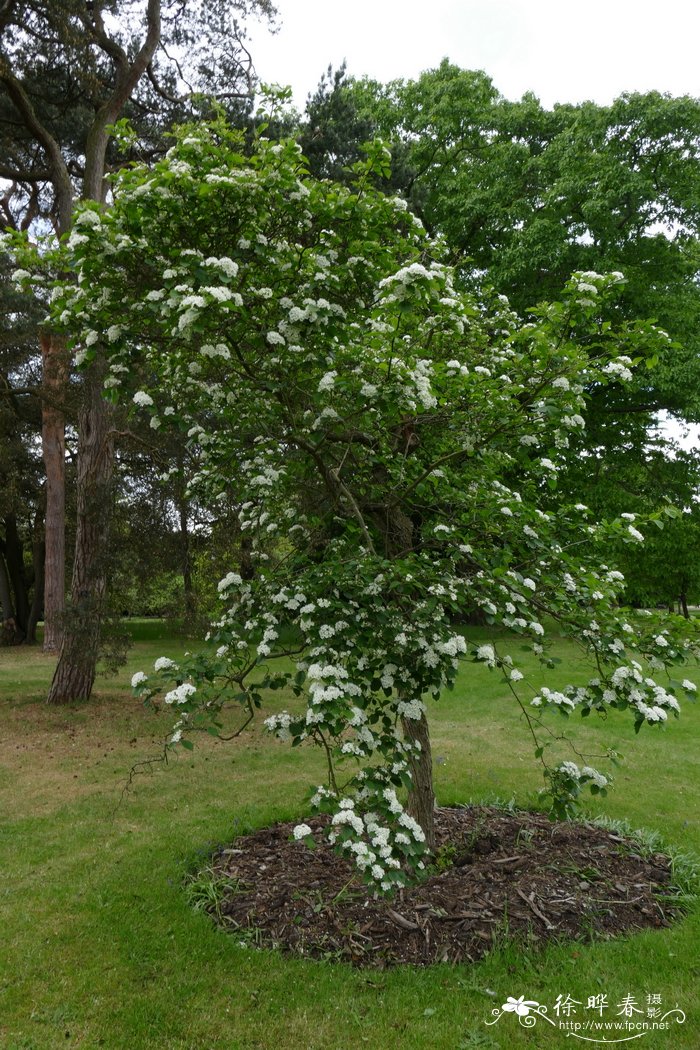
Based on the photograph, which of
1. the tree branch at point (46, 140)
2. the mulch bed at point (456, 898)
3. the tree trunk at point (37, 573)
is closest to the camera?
the mulch bed at point (456, 898)

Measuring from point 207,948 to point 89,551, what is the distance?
768cm

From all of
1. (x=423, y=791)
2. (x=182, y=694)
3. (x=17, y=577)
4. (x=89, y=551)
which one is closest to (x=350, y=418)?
(x=182, y=694)

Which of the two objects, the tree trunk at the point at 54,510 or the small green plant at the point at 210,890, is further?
the tree trunk at the point at 54,510

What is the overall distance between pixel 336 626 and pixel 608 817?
4048mm

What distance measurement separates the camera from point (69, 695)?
36.6 ft

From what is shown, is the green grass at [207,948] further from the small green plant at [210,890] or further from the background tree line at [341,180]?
the background tree line at [341,180]

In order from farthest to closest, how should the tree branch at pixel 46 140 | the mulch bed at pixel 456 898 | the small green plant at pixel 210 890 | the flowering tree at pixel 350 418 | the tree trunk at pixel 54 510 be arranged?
the tree trunk at pixel 54 510, the tree branch at pixel 46 140, the small green plant at pixel 210 890, the mulch bed at pixel 456 898, the flowering tree at pixel 350 418

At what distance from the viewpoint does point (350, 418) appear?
4.22 meters

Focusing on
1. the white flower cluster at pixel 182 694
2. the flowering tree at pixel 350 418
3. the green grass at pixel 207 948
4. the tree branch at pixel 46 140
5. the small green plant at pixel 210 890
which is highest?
the tree branch at pixel 46 140

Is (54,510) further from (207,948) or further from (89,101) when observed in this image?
(207,948)

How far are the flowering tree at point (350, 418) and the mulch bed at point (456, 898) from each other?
63 cm

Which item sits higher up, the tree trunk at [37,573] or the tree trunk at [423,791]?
the tree trunk at [37,573]

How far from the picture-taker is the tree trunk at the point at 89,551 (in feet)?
33.8

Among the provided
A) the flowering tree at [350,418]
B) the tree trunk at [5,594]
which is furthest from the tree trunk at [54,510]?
the flowering tree at [350,418]
